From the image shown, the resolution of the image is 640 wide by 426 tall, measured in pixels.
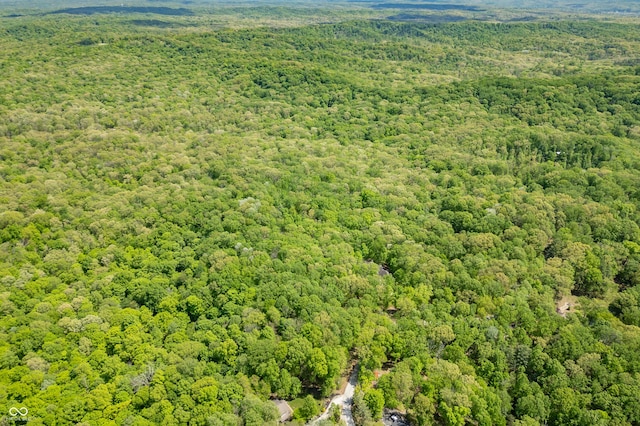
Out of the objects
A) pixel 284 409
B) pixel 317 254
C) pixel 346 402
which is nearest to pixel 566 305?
pixel 346 402

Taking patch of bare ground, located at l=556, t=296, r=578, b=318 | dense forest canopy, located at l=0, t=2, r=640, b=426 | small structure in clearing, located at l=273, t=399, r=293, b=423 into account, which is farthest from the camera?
patch of bare ground, located at l=556, t=296, r=578, b=318

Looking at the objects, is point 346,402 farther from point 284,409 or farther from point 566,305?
point 566,305

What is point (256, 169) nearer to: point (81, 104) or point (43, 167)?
point (43, 167)

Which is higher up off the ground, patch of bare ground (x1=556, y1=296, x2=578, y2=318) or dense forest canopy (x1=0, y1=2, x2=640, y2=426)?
dense forest canopy (x1=0, y1=2, x2=640, y2=426)

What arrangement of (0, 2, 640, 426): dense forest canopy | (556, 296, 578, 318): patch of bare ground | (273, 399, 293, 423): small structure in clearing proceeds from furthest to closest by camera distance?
(556, 296, 578, 318): patch of bare ground, (273, 399, 293, 423): small structure in clearing, (0, 2, 640, 426): dense forest canopy

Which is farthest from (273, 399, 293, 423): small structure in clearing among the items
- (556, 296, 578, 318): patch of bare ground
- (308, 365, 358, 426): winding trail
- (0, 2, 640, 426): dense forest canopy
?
(556, 296, 578, 318): patch of bare ground

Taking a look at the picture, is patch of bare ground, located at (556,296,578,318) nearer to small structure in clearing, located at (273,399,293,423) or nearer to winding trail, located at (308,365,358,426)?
winding trail, located at (308,365,358,426)
